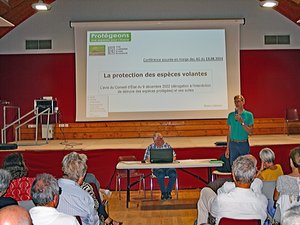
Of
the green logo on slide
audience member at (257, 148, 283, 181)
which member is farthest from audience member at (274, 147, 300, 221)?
the green logo on slide

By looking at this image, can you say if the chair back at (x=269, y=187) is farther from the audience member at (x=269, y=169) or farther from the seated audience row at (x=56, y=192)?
the seated audience row at (x=56, y=192)

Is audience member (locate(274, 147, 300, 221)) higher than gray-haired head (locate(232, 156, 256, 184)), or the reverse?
gray-haired head (locate(232, 156, 256, 184))

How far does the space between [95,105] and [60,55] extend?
1601mm

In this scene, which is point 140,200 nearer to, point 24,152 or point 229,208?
point 24,152

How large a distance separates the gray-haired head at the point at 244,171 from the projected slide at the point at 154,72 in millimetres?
7191

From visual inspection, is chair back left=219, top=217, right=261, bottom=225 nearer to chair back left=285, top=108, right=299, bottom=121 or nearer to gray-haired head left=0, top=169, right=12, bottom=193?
gray-haired head left=0, top=169, right=12, bottom=193

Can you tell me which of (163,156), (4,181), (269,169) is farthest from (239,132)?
(4,181)

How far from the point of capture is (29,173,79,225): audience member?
7.04 feet

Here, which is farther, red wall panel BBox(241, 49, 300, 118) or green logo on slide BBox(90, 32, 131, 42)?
red wall panel BBox(241, 49, 300, 118)

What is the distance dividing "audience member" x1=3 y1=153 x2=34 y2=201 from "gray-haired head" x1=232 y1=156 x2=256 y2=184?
161 centimetres

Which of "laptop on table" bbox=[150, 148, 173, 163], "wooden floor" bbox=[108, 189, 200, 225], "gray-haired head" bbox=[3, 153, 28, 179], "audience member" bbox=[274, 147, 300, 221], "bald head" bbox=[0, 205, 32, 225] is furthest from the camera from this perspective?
"laptop on table" bbox=[150, 148, 173, 163]

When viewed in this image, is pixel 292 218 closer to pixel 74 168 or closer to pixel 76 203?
pixel 76 203

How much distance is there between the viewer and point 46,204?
2.30 metres

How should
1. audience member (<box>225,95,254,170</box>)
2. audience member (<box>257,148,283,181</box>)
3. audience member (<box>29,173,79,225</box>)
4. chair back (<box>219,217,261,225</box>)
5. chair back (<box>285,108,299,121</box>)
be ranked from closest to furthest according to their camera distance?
audience member (<box>29,173,79,225</box>) → chair back (<box>219,217,261,225</box>) → audience member (<box>257,148,283,181</box>) → audience member (<box>225,95,254,170</box>) → chair back (<box>285,108,299,121</box>)
